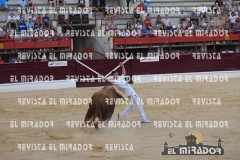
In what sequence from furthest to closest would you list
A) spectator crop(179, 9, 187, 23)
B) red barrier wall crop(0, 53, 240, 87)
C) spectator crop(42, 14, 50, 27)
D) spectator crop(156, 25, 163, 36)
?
spectator crop(179, 9, 187, 23), spectator crop(156, 25, 163, 36), spectator crop(42, 14, 50, 27), red barrier wall crop(0, 53, 240, 87)

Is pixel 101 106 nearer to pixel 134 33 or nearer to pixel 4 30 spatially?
pixel 4 30

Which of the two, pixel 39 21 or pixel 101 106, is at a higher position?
pixel 39 21

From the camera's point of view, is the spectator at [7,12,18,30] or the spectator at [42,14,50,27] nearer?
the spectator at [7,12,18,30]

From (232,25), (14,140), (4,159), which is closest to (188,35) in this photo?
(232,25)

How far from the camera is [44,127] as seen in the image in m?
12.4

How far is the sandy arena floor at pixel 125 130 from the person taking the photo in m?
9.38

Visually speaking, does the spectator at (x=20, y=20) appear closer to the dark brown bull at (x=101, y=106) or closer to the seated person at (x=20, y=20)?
the seated person at (x=20, y=20)

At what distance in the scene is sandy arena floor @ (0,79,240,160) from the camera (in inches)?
369

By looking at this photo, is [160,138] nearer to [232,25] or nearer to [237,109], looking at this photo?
[237,109]

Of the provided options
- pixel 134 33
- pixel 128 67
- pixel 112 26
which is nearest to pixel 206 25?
pixel 134 33

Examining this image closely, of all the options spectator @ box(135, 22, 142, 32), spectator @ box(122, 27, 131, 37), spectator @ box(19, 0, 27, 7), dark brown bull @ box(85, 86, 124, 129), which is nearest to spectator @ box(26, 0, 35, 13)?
spectator @ box(19, 0, 27, 7)

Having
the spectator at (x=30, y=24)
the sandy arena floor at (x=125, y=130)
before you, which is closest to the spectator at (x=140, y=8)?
the spectator at (x=30, y=24)

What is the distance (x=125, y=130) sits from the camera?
11.6 m

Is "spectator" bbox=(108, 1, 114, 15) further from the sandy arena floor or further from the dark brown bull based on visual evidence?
the dark brown bull
